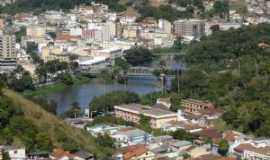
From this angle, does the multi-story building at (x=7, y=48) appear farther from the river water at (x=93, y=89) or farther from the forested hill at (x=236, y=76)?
the forested hill at (x=236, y=76)

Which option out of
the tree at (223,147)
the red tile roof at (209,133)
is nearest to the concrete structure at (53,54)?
the red tile roof at (209,133)

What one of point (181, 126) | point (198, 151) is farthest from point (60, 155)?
point (181, 126)

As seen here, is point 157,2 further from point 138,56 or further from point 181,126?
point 181,126

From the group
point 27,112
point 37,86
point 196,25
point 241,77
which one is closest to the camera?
point 27,112

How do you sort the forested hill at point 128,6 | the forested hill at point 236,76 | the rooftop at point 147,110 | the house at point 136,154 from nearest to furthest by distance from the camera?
the house at point 136,154 → the forested hill at point 236,76 → the rooftop at point 147,110 → the forested hill at point 128,6

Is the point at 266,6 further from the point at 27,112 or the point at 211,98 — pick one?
the point at 27,112

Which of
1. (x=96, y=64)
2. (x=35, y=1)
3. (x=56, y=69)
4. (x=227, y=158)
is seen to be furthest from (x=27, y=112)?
(x=35, y=1)
